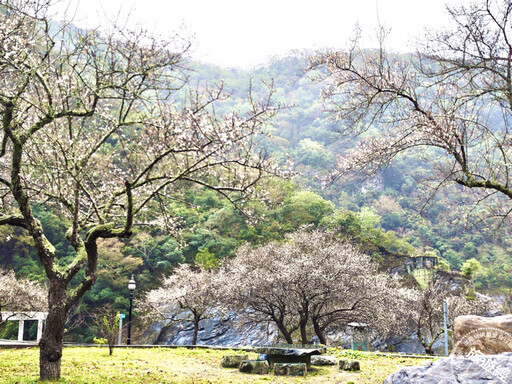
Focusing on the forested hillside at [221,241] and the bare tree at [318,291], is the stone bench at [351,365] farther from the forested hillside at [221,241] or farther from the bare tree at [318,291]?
the forested hillside at [221,241]

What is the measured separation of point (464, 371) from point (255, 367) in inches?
232

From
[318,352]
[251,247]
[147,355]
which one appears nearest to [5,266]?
[251,247]

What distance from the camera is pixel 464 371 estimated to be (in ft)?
15.1

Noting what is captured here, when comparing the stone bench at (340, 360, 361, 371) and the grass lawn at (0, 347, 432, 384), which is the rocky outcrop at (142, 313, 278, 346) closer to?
the grass lawn at (0, 347, 432, 384)

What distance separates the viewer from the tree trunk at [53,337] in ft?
24.1

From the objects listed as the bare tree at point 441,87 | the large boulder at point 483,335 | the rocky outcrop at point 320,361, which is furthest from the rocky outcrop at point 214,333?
the bare tree at point 441,87

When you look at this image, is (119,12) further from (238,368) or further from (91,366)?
(238,368)

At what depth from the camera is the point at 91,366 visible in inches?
372

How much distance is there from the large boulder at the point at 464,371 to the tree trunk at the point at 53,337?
549 centimetres

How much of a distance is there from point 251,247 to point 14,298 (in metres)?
13.9

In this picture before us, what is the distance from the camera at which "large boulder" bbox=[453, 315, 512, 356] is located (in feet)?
26.0

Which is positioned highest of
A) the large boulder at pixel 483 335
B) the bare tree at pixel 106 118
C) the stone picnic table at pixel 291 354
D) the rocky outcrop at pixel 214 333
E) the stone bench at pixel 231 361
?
the bare tree at pixel 106 118

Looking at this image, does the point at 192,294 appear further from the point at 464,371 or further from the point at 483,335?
the point at 464,371

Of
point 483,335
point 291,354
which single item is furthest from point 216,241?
point 483,335
